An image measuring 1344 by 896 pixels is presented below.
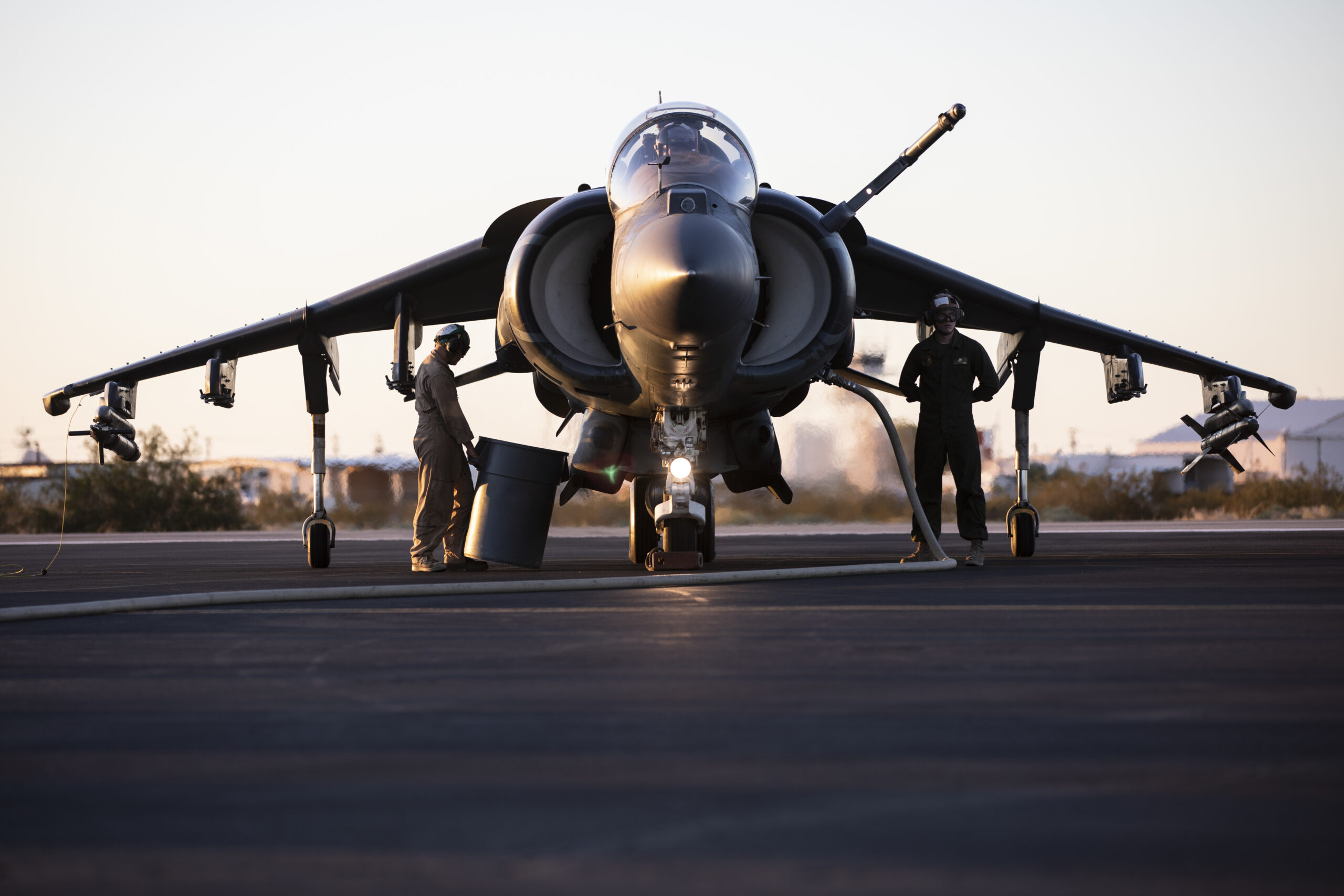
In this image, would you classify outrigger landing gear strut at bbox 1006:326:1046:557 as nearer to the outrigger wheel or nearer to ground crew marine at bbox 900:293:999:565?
ground crew marine at bbox 900:293:999:565

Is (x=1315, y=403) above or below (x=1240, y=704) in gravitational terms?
above

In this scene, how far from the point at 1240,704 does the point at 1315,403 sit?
215 feet

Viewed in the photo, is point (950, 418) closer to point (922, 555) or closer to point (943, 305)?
point (943, 305)

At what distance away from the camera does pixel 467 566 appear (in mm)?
10117

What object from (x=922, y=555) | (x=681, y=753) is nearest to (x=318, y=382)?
(x=922, y=555)

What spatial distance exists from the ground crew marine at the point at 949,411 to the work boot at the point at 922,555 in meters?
0.04

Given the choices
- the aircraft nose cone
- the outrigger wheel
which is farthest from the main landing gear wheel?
the aircraft nose cone

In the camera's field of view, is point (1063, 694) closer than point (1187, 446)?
Yes

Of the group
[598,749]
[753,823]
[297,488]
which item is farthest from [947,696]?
[297,488]

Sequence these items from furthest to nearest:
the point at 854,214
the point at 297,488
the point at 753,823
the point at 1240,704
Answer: the point at 297,488 < the point at 854,214 < the point at 1240,704 < the point at 753,823

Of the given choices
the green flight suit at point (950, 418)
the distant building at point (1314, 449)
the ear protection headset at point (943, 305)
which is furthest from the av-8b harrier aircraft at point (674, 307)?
the distant building at point (1314, 449)

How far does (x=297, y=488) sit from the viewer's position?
1507 inches

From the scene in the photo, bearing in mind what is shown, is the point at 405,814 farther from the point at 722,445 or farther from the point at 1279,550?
the point at 1279,550

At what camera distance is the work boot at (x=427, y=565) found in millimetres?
10102
